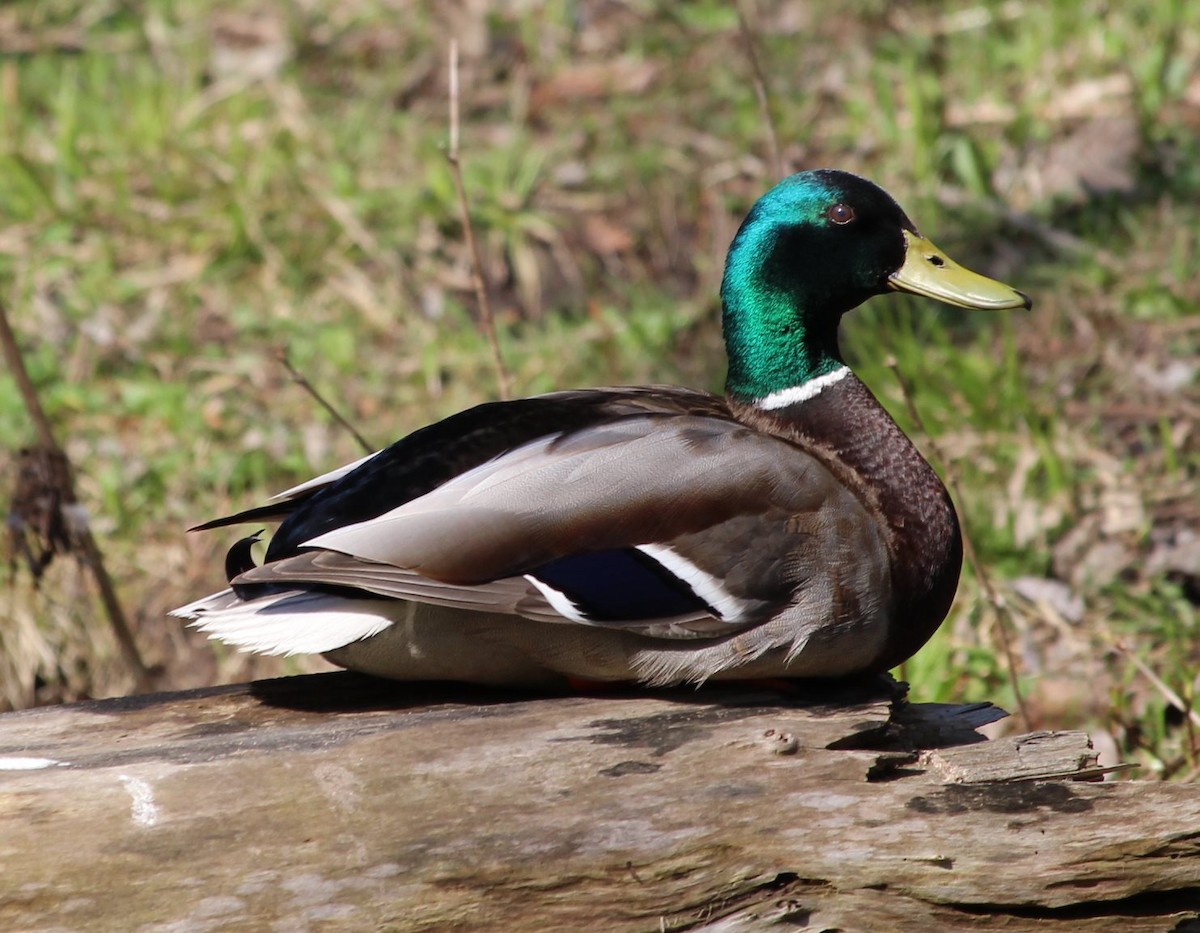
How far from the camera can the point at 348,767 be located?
7.54 ft

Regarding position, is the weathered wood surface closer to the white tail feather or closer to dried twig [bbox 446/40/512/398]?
Answer: the white tail feather

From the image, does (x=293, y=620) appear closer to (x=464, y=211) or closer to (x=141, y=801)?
(x=141, y=801)

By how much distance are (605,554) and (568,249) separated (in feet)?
9.92

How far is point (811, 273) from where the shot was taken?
295cm

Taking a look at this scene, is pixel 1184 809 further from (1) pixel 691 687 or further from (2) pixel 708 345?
(2) pixel 708 345

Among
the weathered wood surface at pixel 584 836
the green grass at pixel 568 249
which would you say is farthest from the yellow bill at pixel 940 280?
the green grass at pixel 568 249

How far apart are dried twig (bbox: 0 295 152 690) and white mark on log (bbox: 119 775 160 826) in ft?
3.52

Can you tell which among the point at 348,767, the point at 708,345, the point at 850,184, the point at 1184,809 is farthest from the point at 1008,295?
the point at 708,345

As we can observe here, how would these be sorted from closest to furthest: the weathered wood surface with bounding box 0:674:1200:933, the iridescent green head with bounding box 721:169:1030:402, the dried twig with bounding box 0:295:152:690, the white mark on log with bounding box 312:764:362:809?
the weathered wood surface with bounding box 0:674:1200:933
the white mark on log with bounding box 312:764:362:809
the iridescent green head with bounding box 721:169:1030:402
the dried twig with bounding box 0:295:152:690

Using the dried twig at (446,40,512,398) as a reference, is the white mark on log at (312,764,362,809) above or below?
below

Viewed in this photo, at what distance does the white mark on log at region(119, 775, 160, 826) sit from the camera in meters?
2.15

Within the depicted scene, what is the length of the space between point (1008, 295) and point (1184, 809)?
1101mm

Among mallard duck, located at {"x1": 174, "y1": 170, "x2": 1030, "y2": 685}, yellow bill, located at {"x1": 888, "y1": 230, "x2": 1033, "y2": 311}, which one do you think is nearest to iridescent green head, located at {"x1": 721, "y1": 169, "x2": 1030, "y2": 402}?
yellow bill, located at {"x1": 888, "y1": 230, "x2": 1033, "y2": 311}

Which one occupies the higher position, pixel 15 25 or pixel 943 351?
pixel 15 25
